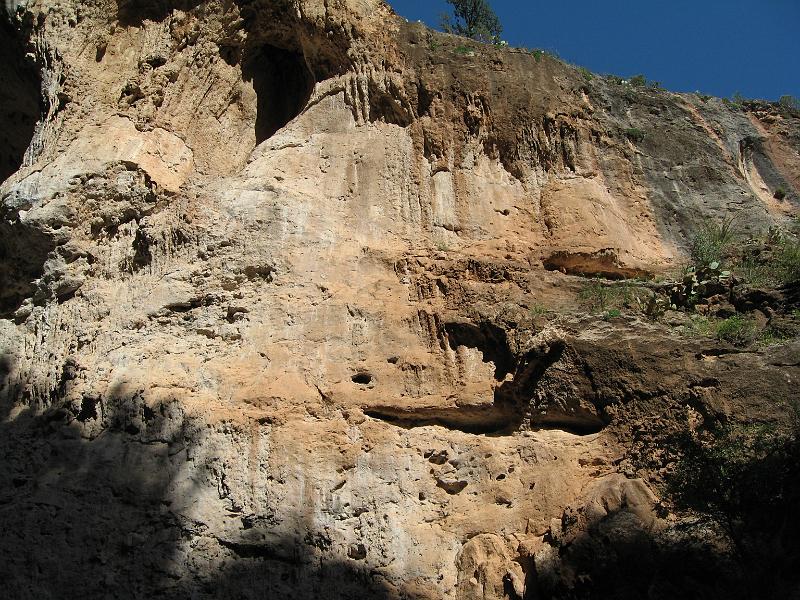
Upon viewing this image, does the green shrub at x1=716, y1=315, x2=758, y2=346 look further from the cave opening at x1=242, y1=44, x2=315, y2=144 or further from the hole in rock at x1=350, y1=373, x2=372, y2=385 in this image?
the cave opening at x1=242, y1=44, x2=315, y2=144

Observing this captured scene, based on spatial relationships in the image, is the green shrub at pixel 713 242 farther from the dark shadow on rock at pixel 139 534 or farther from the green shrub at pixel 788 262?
the dark shadow on rock at pixel 139 534

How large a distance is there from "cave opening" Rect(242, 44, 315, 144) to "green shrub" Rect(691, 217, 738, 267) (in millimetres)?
5615

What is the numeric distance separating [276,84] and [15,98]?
13.7ft

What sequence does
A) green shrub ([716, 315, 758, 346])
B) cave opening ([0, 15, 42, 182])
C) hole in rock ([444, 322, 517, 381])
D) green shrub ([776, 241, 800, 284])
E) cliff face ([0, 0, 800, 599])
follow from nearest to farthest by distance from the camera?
cliff face ([0, 0, 800, 599]) < green shrub ([716, 315, 758, 346]) < hole in rock ([444, 322, 517, 381]) < green shrub ([776, 241, 800, 284]) < cave opening ([0, 15, 42, 182])

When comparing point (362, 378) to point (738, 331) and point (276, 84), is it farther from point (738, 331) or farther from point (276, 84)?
point (276, 84)

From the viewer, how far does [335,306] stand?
8.81 meters

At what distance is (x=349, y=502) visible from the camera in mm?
7539

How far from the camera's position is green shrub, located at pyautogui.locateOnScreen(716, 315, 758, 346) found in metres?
8.36

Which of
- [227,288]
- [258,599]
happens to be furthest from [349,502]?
[227,288]

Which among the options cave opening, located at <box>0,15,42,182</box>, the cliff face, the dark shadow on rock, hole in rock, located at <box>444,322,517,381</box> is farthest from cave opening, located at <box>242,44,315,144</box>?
the dark shadow on rock

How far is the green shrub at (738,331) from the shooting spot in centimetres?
836

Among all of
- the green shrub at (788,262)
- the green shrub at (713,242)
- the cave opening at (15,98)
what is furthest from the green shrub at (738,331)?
the cave opening at (15,98)

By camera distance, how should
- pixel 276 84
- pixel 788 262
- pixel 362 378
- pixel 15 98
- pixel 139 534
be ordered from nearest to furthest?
pixel 139 534, pixel 362 378, pixel 788 262, pixel 276 84, pixel 15 98

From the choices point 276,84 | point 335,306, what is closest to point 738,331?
point 335,306
